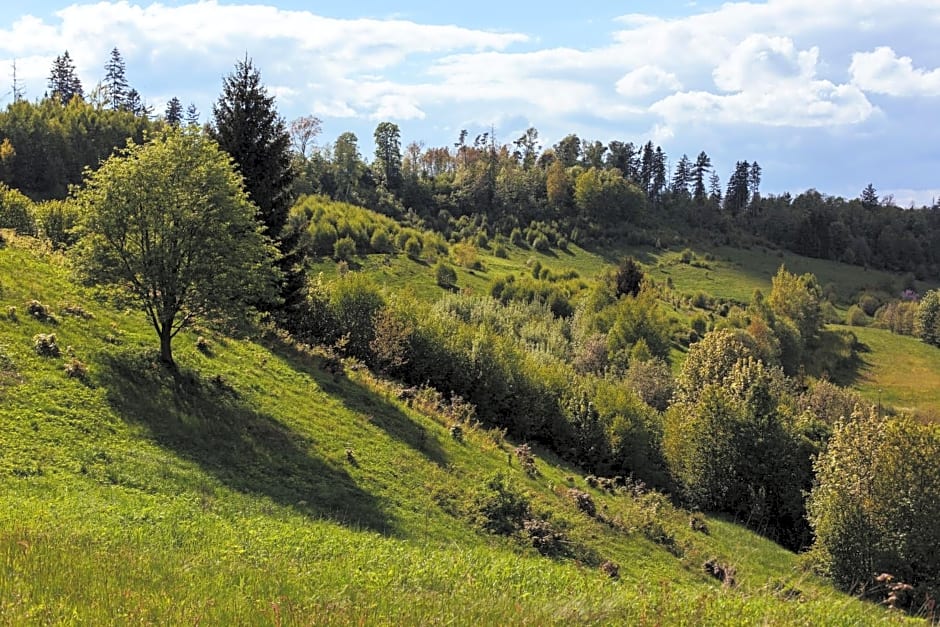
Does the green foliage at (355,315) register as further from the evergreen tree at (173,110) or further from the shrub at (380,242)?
the evergreen tree at (173,110)

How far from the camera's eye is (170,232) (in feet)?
70.6

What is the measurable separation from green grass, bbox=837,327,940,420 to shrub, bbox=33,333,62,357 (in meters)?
83.2

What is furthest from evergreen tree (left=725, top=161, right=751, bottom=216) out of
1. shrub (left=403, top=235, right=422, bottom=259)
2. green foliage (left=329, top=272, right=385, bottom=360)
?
green foliage (left=329, top=272, right=385, bottom=360)

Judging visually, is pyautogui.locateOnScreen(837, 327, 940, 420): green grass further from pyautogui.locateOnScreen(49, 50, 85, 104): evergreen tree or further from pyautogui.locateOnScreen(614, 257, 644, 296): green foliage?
pyautogui.locateOnScreen(49, 50, 85, 104): evergreen tree

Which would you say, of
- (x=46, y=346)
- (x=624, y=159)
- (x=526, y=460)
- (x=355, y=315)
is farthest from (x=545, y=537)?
(x=624, y=159)

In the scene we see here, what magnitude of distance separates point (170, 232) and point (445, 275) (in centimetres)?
5351

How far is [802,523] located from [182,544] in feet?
119

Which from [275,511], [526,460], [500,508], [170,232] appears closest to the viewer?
[275,511]

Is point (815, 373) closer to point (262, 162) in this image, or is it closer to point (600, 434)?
point (600, 434)

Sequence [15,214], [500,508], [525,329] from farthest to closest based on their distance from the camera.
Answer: [525,329]
[15,214]
[500,508]

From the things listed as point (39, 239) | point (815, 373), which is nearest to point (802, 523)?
point (39, 239)

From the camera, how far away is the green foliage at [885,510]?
87.4 feet

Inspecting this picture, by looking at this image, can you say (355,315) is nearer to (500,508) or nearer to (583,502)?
(583,502)

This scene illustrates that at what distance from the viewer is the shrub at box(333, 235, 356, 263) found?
73.9 m
